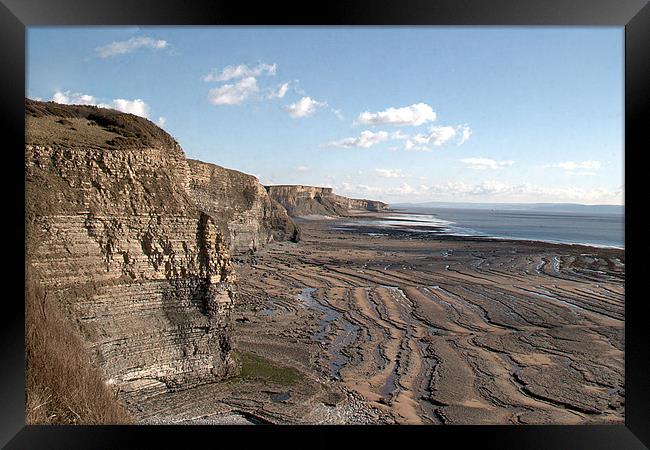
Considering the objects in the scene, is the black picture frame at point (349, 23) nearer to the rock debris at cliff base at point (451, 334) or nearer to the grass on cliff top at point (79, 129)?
the grass on cliff top at point (79, 129)

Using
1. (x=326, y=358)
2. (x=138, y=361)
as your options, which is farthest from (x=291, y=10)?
(x=326, y=358)

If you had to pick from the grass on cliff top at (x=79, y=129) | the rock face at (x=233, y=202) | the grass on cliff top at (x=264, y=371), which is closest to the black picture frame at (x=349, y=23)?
the grass on cliff top at (x=79, y=129)

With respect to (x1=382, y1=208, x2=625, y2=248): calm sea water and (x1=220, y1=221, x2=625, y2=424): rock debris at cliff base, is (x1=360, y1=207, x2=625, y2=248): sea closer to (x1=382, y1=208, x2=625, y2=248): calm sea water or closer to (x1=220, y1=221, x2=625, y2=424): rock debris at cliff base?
(x1=382, y1=208, x2=625, y2=248): calm sea water

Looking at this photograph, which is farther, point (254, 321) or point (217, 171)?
point (217, 171)

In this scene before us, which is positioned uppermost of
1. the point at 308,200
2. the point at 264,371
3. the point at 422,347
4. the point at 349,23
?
the point at 308,200

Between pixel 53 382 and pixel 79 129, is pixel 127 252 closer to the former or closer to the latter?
pixel 79 129

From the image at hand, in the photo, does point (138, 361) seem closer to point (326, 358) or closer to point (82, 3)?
point (326, 358)

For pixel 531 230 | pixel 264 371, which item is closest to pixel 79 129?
pixel 264 371
